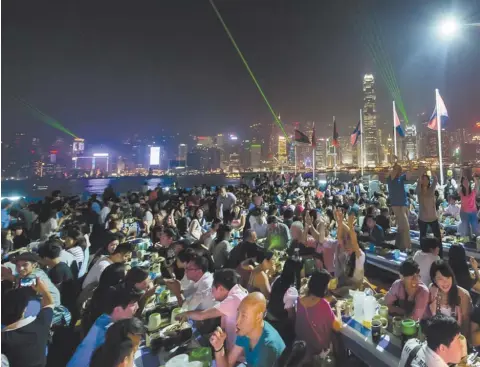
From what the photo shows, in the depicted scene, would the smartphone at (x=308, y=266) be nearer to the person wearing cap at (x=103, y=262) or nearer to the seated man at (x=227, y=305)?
the seated man at (x=227, y=305)

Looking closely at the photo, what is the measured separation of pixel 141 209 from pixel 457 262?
8.77 m

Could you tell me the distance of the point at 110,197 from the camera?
13.6 m

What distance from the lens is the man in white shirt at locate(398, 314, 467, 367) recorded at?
1.92 metres

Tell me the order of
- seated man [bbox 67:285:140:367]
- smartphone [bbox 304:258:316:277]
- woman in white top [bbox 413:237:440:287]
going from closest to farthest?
seated man [bbox 67:285:140:367]
woman in white top [bbox 413:237:440:287]
smartphone [bbox 304:258:316:277]

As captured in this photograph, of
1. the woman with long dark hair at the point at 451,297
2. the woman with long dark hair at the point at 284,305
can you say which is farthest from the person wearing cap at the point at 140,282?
the woman with long dark hair at the point at 451,297

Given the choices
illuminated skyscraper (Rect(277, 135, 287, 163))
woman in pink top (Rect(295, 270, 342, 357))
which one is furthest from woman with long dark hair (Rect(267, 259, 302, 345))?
illuminated skyscraper (Rect(277, 135, 287, 163))

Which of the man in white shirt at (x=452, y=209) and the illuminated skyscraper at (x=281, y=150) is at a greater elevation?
the illuminated skyscraper at (x=281, y=150)

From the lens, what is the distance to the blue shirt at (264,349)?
93.0 inches

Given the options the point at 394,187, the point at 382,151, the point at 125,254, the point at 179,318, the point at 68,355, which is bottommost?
the point at 68,355

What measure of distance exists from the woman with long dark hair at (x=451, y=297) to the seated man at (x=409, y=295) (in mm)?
148

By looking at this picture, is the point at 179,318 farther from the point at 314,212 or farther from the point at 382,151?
the point at 382,151

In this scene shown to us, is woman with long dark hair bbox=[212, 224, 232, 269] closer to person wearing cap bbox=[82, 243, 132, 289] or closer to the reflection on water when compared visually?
person wearing cap bbox=[82, 243, 132, 289]

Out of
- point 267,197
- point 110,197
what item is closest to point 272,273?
point 267,197

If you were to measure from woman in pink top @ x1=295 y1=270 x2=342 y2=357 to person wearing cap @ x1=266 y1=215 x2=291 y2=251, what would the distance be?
11.7 feet
